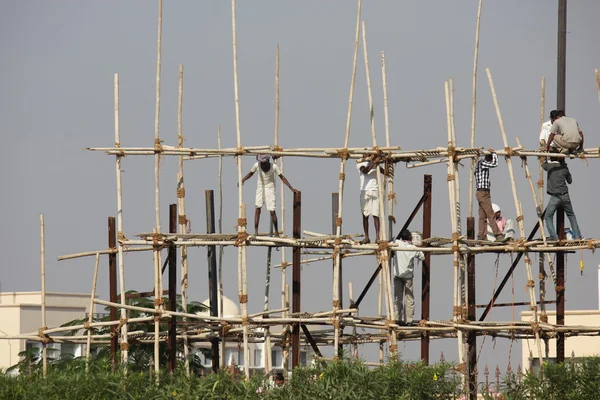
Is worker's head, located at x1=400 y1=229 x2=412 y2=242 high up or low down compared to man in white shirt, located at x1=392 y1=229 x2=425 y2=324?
up

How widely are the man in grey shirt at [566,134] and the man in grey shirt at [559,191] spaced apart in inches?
12.7

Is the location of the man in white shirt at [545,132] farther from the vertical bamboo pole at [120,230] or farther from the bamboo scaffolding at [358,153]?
the vertical bamboo pole at [120,230]

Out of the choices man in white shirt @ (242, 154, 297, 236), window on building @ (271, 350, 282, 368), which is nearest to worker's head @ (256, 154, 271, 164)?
man in white shirt @ (242, 154, 297, 236)

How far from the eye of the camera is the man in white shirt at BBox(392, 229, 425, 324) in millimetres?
24469

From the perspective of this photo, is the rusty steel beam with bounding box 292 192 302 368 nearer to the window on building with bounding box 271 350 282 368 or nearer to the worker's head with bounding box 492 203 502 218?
the worker's head with bounding box 492 203 502 218

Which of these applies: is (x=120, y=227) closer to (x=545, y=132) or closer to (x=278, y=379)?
(x=278, y=379)

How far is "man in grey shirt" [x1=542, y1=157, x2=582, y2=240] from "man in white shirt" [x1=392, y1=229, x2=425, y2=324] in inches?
94.5

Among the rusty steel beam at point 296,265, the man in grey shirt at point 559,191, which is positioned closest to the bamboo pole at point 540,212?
the man in grey shirt at point 559,191

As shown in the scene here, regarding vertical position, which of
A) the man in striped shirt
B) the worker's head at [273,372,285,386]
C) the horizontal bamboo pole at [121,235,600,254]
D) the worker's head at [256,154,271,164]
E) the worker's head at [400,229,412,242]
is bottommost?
the worker's head at [273,372,285,386]

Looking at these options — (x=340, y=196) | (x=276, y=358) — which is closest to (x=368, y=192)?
(x=340, y=196)

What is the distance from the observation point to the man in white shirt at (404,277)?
80.3 ft

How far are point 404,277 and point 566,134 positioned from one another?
376 centimetres

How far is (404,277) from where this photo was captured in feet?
81.1

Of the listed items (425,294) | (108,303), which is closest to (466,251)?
(425,294)
